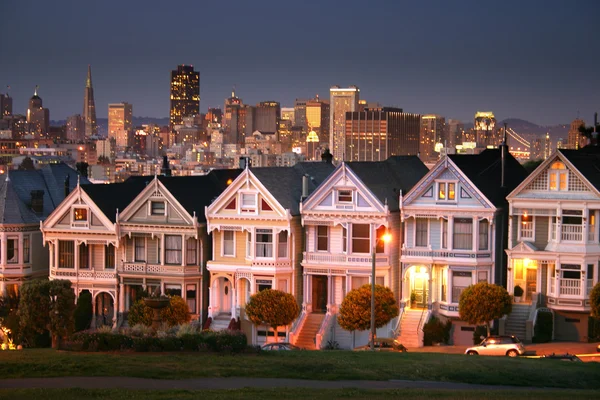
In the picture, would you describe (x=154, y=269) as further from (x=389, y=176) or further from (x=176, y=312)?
(x=389, y=176)

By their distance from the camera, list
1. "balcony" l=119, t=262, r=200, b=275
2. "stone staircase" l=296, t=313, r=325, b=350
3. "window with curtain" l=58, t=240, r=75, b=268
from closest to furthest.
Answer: "stone staircase" l=296, t=313, r=325, b=350, "balcony" l=119, t=262, r=200, b=275, "window with curtain" l=58, t=240, r=75, b=268

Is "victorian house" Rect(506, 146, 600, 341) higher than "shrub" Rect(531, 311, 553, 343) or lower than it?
higher

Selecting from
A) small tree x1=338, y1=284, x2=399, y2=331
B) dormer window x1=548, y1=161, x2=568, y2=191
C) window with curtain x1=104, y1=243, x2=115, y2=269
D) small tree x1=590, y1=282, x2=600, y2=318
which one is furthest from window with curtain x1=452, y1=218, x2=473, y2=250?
window with curtain x1=104, y1=243, x2=115, y2=269

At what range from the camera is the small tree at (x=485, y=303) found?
46.1 m

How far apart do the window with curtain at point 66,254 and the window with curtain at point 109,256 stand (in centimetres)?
149

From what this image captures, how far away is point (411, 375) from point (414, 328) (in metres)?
15.0

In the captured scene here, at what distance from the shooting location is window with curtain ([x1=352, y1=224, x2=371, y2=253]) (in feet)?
164

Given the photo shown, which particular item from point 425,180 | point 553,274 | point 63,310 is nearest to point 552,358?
point 553,274

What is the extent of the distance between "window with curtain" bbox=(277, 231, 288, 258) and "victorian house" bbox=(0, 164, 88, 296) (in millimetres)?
12702

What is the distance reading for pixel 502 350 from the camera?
42469mm

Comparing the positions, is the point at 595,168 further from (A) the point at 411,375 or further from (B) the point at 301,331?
(A) the point at 411,375

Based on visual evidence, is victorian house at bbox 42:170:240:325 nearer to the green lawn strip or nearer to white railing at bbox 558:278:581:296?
white railing at bbox 558:278:581:296

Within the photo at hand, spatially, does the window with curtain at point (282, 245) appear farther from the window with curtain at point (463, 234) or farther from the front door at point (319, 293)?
the window with curtain at point (463, 234)

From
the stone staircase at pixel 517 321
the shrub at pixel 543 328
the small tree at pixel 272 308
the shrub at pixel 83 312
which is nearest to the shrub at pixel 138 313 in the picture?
the shrub at pixel 83 312
